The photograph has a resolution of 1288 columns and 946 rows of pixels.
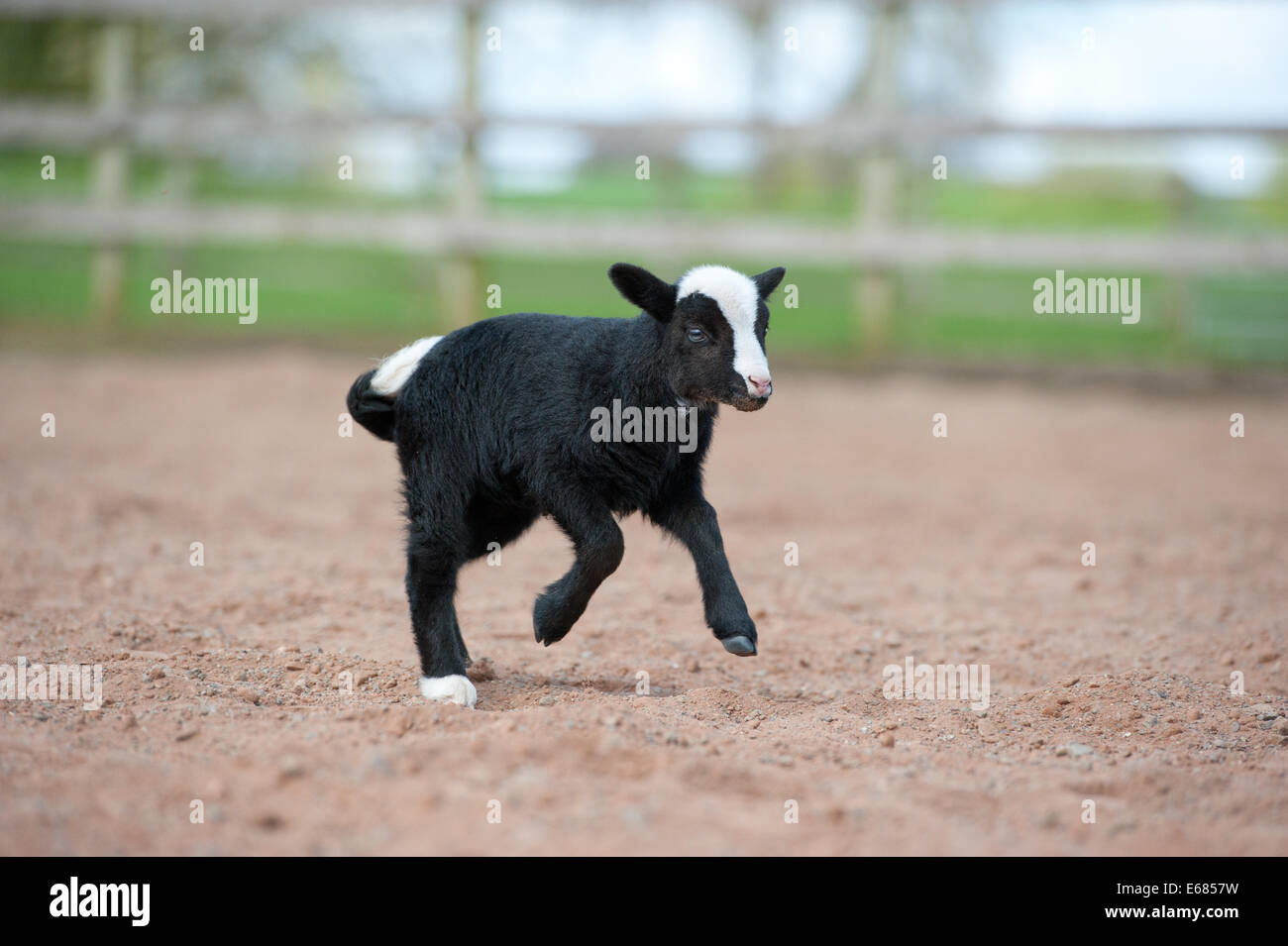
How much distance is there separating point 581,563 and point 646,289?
0.98 metres

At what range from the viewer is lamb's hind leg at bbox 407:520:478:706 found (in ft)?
14.8

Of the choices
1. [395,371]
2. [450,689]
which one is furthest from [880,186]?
[450,689]

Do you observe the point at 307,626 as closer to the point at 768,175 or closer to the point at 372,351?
the point at 372,351

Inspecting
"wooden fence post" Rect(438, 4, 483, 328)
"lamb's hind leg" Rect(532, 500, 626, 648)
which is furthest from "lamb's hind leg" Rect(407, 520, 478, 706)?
"wooden fence post" Rect(438, 4, 483, 328)

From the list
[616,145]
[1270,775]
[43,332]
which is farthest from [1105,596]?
A: [43,332]

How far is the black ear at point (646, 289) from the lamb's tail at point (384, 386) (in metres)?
0.81

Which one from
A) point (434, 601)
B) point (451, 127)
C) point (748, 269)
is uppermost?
point (451, 127)

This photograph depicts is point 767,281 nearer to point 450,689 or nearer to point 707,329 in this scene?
point 707,329

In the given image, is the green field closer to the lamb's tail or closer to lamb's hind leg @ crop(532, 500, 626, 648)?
the lamb's tail

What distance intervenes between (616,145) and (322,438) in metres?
4.54

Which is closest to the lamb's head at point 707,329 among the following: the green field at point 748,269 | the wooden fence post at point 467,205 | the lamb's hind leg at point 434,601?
the lamb's hind leg at point 434,601

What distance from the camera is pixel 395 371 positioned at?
4.92 meters

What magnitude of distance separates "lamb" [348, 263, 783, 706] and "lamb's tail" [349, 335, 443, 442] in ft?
0.19

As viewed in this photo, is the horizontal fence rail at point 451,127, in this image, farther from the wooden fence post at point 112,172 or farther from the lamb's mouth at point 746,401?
the lamb's mouth at point 746,401
